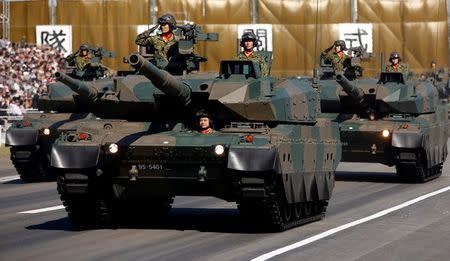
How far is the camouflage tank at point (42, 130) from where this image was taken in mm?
31938

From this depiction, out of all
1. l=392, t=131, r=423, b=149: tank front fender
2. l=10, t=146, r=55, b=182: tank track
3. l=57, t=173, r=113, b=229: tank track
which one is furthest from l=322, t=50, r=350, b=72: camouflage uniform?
l=57, t=173, r=113, b=229: tank track

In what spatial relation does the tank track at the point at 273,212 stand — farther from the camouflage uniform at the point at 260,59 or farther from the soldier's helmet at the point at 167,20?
the soldier's helmet at the point at 167,20

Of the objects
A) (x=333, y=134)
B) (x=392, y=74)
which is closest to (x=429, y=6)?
(x=392, y=74)

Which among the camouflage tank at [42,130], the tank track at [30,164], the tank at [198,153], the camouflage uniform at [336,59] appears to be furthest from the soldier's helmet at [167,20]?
the camouflage uniform at [336,59]

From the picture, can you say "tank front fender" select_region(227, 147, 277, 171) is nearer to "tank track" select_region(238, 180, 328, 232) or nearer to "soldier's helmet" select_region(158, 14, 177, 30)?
"tank track" select_region(238, 180, 328, 232)

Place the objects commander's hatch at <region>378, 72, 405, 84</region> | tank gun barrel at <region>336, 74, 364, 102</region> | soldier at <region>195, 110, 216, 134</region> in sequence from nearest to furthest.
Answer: soldier at <region>195, 110, 216, 134</region>, tank gun barrel at <region>336, 74, 364, 102</region>, commander's hatch at <region>378, 72, 405, 84</region>

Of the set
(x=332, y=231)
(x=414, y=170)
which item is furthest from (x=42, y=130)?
(x=332, y=231)

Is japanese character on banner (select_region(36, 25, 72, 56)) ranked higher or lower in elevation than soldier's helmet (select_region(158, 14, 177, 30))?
lower

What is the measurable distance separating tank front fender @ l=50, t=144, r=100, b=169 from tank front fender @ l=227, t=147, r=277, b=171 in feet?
7.02

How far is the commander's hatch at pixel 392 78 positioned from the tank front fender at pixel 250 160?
1574cm

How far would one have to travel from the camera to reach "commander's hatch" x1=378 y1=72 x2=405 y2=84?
113ft

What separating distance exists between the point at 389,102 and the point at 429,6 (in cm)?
2973

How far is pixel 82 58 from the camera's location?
3528 centimetres

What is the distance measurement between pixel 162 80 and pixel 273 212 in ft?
8.55
